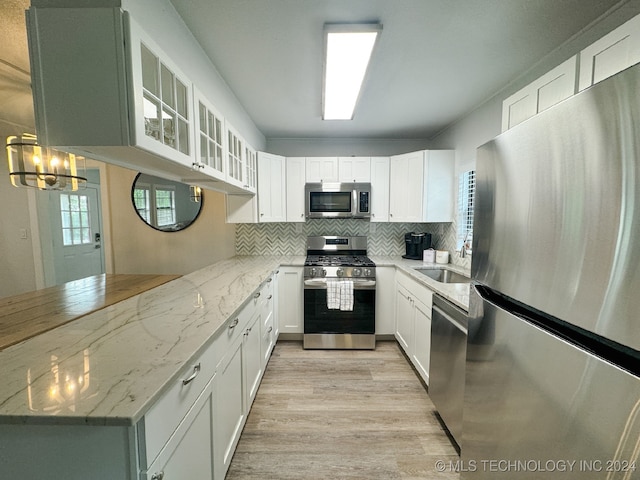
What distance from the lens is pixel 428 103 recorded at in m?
2.44

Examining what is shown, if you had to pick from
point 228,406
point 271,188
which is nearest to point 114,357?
point 228,406

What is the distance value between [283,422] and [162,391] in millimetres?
1386

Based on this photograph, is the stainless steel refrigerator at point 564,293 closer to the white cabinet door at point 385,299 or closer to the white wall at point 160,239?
the white cabinet door at point 385,299

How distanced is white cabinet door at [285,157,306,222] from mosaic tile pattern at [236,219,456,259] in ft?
0.95

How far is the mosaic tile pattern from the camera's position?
3502 millimetres

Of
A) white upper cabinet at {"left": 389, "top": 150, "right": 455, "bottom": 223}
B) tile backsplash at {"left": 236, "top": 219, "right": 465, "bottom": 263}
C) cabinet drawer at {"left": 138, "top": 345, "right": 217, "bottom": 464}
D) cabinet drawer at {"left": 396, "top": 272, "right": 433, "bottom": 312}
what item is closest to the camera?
cabinet drawer at {"left": 138, "top": 345, "right": 217, "bottom": 464}

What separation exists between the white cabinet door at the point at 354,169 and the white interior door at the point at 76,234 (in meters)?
4.22

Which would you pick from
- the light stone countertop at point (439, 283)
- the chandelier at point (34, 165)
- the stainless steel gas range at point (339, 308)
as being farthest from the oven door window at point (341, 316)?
the chandelier at point (34, 165)

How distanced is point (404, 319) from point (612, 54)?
2.30 meters

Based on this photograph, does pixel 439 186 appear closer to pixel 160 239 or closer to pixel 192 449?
pixel 192 449

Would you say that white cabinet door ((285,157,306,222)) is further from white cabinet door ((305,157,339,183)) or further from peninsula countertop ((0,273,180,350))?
peninsula countertop ((0,273,180,350))

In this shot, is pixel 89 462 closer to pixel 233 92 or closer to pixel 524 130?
pixel 524 130

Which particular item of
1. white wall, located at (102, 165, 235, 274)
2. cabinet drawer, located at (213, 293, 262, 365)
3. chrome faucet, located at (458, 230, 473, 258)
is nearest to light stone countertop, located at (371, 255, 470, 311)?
chrome faucet, located at (458, 230, 473, 258)

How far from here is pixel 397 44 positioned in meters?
1.60
